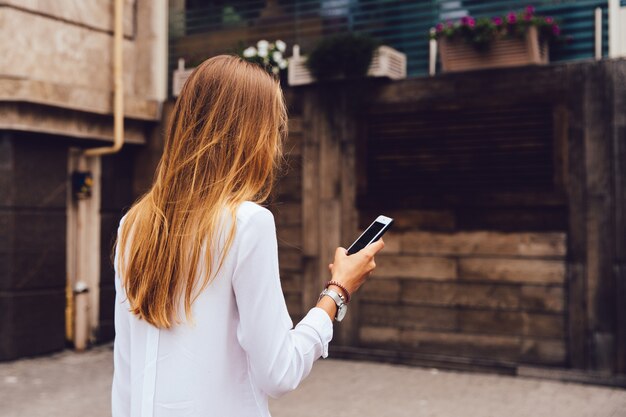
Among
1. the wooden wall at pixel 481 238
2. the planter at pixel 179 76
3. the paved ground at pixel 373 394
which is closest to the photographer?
the paved ground at pixel 373 394

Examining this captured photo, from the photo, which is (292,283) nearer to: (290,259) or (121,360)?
(290,259)

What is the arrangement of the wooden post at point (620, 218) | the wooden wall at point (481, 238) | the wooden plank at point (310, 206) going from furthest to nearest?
the wooden plank at point (310, 206), the wooden wall at point (481, 238), the wooden post at point (620, 218)

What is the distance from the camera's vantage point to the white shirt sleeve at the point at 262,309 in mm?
1693

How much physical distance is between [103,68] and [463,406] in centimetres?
563

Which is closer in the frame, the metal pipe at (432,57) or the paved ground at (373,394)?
the paved ground at (373,394)

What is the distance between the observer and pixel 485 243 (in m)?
7.66

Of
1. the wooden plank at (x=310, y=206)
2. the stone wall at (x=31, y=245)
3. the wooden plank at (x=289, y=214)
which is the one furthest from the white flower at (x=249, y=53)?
the stone wall at (x=31, y=245)

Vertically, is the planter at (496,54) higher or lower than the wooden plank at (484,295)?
higher

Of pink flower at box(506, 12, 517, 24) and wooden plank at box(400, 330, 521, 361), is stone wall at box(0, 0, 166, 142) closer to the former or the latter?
wooden plank at box(400, 330, 521, 361)

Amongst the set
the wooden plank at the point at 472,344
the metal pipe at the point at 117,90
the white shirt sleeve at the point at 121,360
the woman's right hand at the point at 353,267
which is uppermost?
the metal pipe at the point at 117,90

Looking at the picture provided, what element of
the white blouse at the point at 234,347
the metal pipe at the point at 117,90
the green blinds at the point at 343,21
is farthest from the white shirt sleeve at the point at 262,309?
Answer: the metal pipe at the point at 117,90

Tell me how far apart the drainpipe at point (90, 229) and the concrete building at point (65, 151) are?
0.04 feet

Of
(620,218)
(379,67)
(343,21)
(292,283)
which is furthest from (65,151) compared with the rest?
(620,218)

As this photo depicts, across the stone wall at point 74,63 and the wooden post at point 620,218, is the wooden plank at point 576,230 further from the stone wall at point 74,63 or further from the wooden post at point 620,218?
the stone wall at point 74,63
